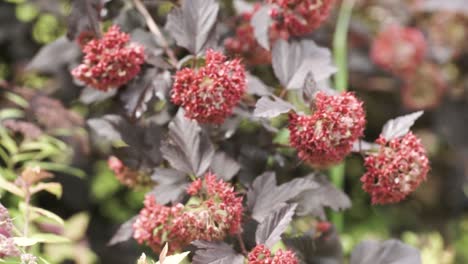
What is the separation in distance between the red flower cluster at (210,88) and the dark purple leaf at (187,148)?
59 mm

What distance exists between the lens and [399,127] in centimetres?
90

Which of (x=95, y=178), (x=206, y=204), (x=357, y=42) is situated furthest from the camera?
(x=357, y=42)

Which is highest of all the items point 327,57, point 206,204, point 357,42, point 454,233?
point 327,57

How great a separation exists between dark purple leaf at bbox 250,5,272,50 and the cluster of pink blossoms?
25cm

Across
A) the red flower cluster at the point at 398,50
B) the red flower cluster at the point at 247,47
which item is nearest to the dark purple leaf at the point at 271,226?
the red flower cluster at the point at 247,47

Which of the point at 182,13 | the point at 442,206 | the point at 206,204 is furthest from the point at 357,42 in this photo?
the point at 206,204

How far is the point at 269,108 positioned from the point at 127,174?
1.04 ft

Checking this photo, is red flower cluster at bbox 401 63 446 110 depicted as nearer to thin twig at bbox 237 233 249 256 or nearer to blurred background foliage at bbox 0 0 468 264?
blurred background foliage at bbox 0 0 468 264

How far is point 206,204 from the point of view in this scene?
83 centimetres

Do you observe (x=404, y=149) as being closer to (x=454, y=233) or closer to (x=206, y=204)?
(x=206, y=204)

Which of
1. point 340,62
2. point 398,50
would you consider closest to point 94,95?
point 340,62

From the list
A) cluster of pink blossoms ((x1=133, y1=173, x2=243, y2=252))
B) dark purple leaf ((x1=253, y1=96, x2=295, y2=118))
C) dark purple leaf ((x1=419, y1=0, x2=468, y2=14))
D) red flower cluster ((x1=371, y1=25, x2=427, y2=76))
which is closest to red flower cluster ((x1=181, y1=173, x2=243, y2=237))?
cluster of pink blossoms ((x1=133, y1=173, x2=243, y2=252))

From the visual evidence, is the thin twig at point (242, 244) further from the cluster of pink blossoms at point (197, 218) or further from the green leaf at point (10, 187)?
the green leaf at point (10, 187)

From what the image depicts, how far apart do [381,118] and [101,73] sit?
45.5 inches
